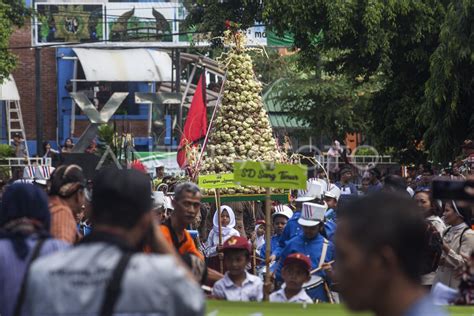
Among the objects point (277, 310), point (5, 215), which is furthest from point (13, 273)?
point (277, 310)

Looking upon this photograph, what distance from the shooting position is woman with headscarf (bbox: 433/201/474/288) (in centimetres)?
1099

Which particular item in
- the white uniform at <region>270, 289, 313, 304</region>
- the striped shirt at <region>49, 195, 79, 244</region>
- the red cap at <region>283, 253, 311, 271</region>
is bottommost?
the white uniform at <region>270, 289, 313, 304</region>

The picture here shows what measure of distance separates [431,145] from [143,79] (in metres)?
23.8

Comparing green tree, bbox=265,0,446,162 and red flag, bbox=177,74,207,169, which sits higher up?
green tree, bbox=265,0,446,162

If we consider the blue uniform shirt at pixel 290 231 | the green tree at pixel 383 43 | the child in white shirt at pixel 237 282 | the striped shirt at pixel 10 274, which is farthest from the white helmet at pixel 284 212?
the striped shirt at pixel 10 274

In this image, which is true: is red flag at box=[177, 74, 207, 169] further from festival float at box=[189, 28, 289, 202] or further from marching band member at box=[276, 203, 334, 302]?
marching band member at box=[276, 203, 334, 302]

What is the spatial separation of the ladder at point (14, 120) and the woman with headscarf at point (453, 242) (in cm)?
3502

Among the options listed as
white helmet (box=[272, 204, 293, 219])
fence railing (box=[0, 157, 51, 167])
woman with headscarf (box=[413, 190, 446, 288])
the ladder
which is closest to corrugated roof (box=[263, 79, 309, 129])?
the ladder

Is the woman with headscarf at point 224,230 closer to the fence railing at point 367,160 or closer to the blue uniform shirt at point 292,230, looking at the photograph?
the blue uniform shirt at point 292,230

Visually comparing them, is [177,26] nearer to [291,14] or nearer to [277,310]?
[291,14]

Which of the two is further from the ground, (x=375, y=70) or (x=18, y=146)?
(x=375, y=70)

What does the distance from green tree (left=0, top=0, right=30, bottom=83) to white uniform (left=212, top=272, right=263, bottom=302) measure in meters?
24.9

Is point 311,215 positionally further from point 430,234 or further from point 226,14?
point 226,14

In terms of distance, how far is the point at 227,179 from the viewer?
14312mm
